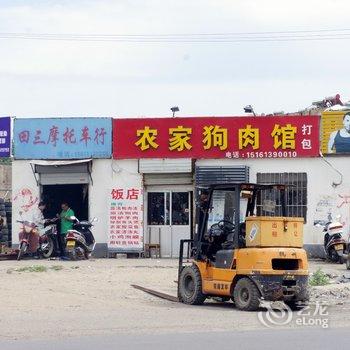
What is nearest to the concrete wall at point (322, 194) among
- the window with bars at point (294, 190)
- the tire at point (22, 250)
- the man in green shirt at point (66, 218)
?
the window with bars at point (294, 190)

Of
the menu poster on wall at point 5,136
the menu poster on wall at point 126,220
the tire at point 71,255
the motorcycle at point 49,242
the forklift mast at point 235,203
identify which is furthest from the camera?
the menu poster on wall at point 5,136

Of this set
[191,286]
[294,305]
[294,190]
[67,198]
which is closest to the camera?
[294,305]

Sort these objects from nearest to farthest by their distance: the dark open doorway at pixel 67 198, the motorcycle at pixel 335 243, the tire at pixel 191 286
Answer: the tire at pixel 191 286 < the motorcycle at pixel 335 243 < the dark open doorway at pixel 67 198

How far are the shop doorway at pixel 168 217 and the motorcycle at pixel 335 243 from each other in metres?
4.38

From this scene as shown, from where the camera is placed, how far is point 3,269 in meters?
25.1

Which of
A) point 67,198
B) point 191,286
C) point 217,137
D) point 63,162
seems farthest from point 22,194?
point 191,286

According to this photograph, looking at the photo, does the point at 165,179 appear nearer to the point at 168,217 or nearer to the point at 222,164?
the point at 168,217

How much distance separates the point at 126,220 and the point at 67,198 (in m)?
2.52

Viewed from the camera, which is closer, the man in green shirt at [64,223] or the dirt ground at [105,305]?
the dirt ground at [105,305]

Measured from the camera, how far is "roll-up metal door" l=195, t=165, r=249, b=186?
28.9 meters

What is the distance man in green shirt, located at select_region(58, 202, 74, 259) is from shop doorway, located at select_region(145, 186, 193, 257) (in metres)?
2.40

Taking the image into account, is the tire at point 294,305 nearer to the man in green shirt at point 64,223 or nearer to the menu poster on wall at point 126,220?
the menu poster on wall at point 126,220

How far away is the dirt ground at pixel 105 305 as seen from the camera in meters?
14.3

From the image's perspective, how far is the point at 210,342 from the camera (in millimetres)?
12430
